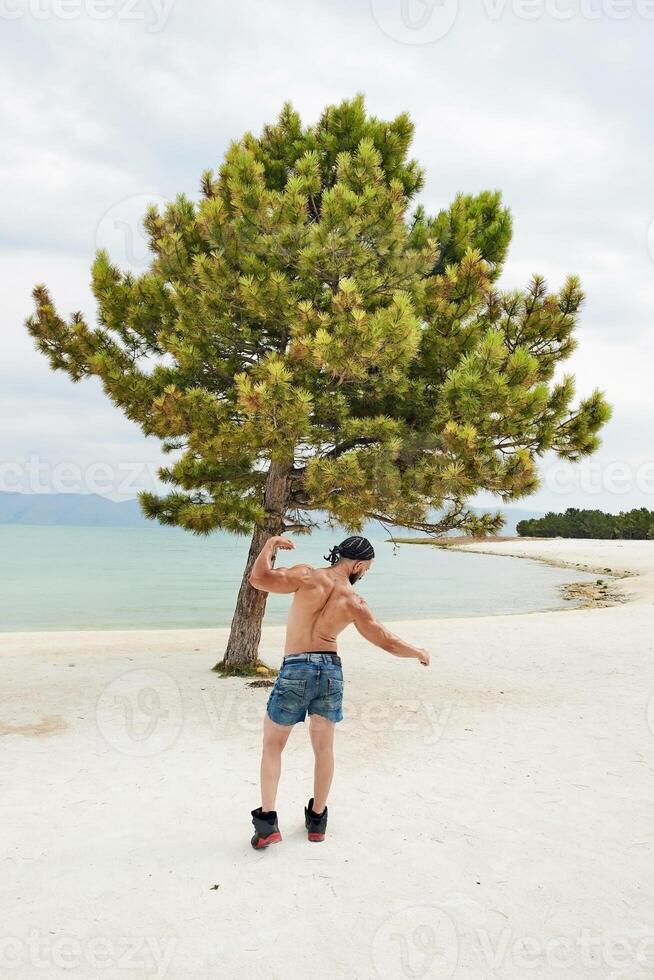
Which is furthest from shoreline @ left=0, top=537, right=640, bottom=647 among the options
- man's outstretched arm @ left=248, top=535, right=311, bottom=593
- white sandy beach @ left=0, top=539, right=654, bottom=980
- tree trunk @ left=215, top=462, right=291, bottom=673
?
man's outstretched arm @ left=248, top=535, right=311, bottom=593

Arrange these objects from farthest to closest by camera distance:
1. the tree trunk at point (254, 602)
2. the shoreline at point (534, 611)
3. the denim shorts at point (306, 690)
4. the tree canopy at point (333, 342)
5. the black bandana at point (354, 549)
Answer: the shoreline at point (534, 611), the tree trunk at point (254, 602), the tree canopy at point (333, 342), the black bandana at point (354, 549), the denim shorts at point (306, 690)

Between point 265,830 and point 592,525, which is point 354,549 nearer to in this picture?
point 265,830

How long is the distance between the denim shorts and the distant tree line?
227ft

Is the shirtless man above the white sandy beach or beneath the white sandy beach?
above

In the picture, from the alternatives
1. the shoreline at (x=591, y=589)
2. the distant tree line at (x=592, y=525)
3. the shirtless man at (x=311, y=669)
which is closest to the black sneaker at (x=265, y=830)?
the shirtless man at (x=311, y=669)

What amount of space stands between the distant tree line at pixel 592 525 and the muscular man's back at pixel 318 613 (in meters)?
69.0

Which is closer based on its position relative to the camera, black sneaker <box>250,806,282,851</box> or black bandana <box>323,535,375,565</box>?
black sneaker <box>250,806,282,851</box>

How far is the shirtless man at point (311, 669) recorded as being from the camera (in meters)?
4.59

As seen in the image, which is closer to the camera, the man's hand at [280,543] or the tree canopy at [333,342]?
the man's hand at [280,543]

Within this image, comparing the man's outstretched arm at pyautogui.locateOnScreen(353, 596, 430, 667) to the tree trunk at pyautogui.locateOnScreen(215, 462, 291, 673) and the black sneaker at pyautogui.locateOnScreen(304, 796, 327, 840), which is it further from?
the tree trunk at pyautogui.locateOnScreen(215, 462, 291, 673)

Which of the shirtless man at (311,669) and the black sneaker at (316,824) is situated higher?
the shirtless man at (311,669)

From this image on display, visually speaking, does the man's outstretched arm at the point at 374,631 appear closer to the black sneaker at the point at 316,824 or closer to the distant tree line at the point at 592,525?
the black sneaker at the point at 316,824

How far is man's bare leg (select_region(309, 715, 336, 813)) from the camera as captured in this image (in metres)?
4.64

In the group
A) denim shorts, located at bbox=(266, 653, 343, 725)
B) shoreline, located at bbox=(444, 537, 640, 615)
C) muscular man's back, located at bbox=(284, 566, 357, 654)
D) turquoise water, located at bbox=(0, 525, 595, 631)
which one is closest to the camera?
denim shorts, located at bbox=(266, 653, 343, 725)
